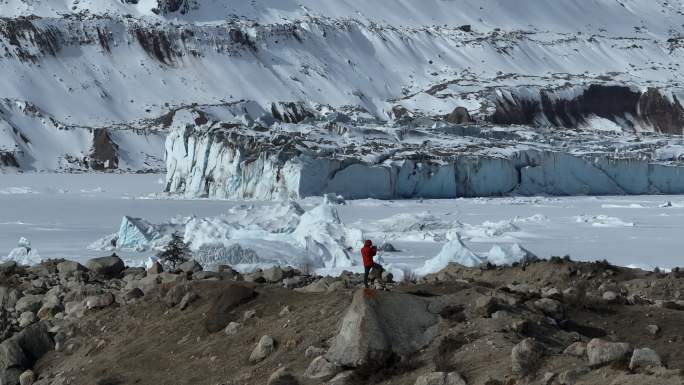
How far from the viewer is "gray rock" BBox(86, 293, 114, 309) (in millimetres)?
12500

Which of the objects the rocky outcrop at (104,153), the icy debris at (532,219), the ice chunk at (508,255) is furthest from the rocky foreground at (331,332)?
the rocky outcrop at (104,153)

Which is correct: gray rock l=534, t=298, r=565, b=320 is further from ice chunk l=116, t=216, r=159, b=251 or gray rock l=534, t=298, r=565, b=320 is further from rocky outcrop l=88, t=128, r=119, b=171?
rocky outcrop l=88, t=128, r=119, b=171

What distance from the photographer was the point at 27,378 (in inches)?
434

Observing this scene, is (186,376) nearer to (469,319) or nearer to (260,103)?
(469,319)

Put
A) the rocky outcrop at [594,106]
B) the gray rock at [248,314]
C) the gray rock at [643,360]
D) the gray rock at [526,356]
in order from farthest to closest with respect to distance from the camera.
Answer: the rocky outcrop at [594,106]
the gray rock at [248,314]
the gray rock at [526,356]
the gray rock at [643,360]

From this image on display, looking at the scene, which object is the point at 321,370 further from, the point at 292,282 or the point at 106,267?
the point at 106,267

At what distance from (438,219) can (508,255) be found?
1076cm

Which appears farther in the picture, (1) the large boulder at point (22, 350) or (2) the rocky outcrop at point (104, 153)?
(2) the rocky outcrop at point (104, 153)

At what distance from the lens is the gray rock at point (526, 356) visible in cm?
750

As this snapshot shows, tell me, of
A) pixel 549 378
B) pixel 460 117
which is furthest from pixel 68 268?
pixel 460 117

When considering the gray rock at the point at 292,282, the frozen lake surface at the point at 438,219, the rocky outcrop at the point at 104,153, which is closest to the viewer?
the gray rock at the point at 292,282

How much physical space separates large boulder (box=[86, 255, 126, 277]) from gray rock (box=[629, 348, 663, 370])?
1014 cm

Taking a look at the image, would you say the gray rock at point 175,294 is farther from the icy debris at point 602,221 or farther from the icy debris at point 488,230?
the icy debris at point 602,221

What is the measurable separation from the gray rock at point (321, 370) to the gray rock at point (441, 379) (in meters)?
0.96
